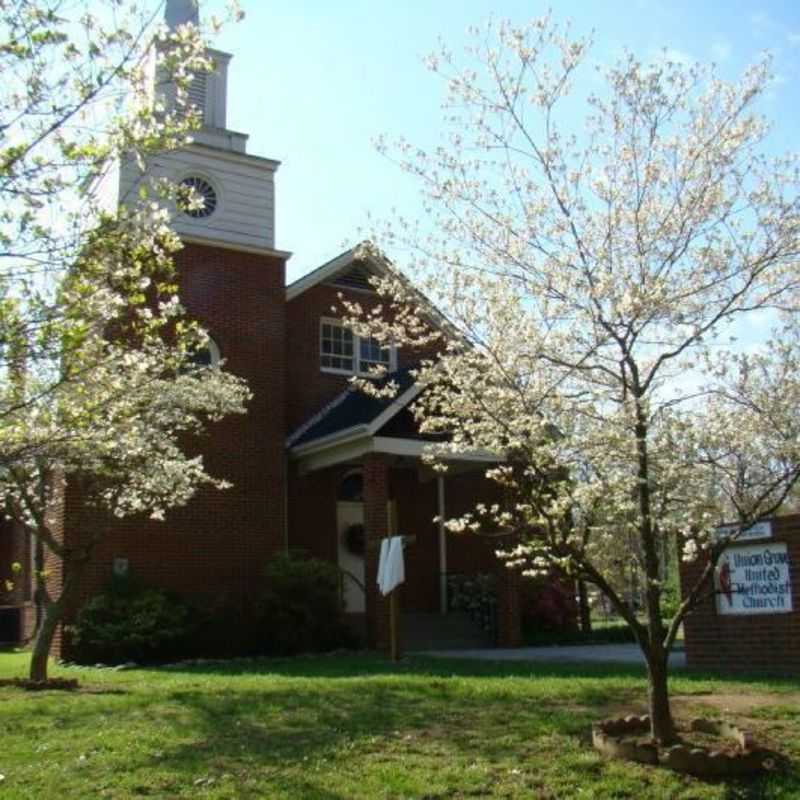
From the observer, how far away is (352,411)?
1788 cm

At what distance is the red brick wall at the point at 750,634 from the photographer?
10.5m

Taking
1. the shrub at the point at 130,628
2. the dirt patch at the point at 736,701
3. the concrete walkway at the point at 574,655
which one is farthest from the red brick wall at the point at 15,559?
the dirt patch at the point at 736,701

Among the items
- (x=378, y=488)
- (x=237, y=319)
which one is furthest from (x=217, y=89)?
(x=378, y=488)

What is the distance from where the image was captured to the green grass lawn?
609cm

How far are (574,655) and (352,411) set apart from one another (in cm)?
600

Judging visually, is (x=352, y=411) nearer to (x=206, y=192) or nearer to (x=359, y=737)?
(x=206, y=192)

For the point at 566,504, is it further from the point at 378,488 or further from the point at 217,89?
the point at 217,89

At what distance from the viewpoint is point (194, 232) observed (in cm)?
1828

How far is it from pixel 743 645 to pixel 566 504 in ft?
17.8

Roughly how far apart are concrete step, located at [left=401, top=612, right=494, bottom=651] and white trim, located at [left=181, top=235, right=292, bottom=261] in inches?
279

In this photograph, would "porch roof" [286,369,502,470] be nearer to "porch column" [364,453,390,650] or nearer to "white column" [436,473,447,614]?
"porch column" [364,453,390,650]

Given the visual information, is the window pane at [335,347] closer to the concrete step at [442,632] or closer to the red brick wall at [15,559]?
the concrete step at [442,632]

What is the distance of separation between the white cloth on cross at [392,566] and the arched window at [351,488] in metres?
5.29

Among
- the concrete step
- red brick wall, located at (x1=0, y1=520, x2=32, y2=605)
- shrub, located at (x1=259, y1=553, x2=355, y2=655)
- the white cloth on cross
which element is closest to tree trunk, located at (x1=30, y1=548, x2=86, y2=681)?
the white cloth on cross
